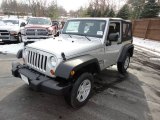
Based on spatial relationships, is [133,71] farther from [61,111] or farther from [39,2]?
[39,2]

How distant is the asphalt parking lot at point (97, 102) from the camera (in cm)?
375

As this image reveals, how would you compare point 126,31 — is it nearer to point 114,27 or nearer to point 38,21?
point 114,27

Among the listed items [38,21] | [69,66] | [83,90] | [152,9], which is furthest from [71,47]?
[152,9]

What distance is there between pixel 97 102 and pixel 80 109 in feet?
1.73

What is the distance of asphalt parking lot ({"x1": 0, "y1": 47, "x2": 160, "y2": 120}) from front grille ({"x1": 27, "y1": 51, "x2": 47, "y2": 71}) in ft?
2.77

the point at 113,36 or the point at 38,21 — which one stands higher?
the point at 113,36

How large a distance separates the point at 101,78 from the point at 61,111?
242 cm

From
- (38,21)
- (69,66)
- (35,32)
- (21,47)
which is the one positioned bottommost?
(21,47)

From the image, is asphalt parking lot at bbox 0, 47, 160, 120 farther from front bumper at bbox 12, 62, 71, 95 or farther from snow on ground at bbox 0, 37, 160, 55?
snow on ground at bbox 0, 37, 160, 55

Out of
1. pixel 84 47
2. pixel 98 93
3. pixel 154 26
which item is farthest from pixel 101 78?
pixel 154 26

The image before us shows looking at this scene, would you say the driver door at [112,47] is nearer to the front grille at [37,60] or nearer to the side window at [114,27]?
the side window at [114,27]

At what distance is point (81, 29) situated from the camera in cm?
522

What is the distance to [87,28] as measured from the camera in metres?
5.14

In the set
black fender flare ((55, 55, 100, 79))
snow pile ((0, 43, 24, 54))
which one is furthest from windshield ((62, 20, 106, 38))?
snow pile ((0, 43, 24, 54))
